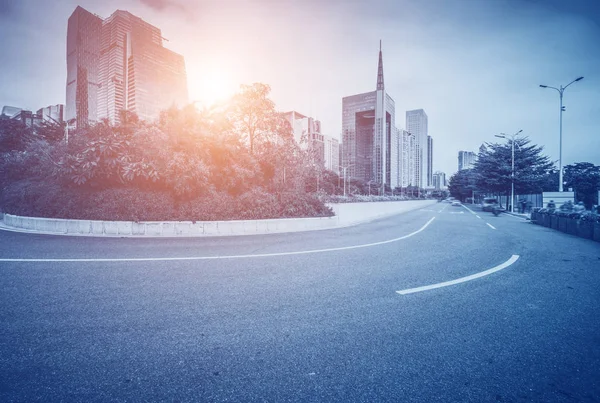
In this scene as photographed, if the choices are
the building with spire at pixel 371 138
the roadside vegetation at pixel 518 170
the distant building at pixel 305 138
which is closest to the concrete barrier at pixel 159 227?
the distant building at pixel 305 138

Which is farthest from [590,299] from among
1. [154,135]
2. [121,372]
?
[154,135]

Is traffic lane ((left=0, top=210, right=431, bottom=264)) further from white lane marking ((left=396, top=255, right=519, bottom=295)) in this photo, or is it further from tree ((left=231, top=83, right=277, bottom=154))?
tree ((left=231, top=83, right=277, bottom=154))

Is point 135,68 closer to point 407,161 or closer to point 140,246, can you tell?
point 140,246

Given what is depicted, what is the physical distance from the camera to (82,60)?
2790 inches

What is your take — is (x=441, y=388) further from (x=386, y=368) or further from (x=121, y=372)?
(x=121, y=372)

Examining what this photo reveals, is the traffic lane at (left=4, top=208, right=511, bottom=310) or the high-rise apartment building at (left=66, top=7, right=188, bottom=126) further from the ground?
the high-rise apartment building at (left=66, top=7, right=188, bottom=126)

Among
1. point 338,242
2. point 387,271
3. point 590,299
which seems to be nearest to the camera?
point 590,299

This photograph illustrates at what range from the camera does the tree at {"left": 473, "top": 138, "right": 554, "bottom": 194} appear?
125 feet

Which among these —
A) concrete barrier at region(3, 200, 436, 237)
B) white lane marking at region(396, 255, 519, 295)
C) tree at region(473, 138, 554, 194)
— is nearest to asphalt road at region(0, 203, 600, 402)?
white lane marking at region(396, 255, 519, 295)

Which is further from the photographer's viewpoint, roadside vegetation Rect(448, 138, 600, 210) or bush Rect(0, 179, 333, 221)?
roadside vegetation Rect(448, 138, 600, 210)

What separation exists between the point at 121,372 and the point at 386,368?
2.38 meters

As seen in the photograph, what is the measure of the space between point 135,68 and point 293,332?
87893 mm

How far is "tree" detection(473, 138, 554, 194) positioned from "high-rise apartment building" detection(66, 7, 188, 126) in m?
69.9

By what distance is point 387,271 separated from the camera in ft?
17.7
